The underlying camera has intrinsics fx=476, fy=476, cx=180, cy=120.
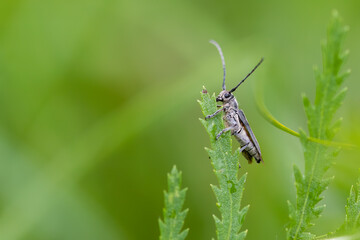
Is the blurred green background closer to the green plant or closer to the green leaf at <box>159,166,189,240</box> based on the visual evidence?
the green plant

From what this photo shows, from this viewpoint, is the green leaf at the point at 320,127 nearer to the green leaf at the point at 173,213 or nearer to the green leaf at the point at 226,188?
the green leaf at the point at 226,188

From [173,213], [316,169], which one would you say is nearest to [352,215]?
[316,169]

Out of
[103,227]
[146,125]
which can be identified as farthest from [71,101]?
[103,227]

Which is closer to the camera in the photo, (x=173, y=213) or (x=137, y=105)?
(x=173, y=213)

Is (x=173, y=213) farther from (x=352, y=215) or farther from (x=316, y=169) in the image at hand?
(x=352, y=215)

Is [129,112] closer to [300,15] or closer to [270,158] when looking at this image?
[270,158]

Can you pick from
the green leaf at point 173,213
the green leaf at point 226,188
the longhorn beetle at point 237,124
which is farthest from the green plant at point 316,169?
the longhorn beetle at point 237,124
